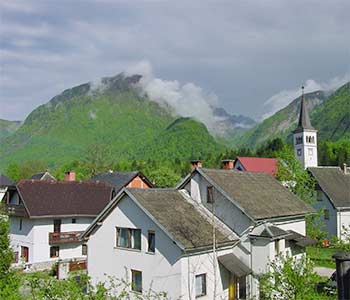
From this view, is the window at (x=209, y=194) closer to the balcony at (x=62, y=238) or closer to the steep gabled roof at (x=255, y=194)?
the steep gabled roof at (x=255, y=194)

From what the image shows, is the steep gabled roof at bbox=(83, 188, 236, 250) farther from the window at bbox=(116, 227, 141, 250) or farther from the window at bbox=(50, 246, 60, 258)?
the window at bbox=(50, 246, 60, 258)

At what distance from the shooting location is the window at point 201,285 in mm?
20406

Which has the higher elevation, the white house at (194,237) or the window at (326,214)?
the window at (326,214)

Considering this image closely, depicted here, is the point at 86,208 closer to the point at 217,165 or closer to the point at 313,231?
the point at 313,231

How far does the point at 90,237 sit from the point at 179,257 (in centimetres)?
696

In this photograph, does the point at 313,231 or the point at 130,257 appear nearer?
the point at 130,257

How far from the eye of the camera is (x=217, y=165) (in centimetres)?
11412

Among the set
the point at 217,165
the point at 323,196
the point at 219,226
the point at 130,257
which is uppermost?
the point at 217,165

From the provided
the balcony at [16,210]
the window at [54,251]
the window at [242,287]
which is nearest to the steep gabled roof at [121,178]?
the window at [54,251]

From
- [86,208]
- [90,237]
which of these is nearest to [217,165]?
[86,208]

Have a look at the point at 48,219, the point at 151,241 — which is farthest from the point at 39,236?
the point at 151,241

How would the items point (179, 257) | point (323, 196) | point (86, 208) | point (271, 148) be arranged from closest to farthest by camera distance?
point (179, 257), point (86, 208), point (323, 196), point (271, 148)

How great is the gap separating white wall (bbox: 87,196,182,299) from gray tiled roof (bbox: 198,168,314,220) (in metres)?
5.00

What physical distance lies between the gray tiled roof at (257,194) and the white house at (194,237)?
3.5 inches
